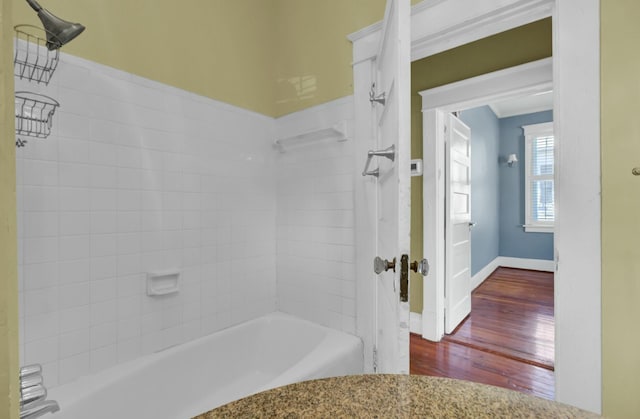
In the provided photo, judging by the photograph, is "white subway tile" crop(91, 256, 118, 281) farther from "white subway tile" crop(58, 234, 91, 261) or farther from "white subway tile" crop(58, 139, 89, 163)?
"white subway tile" crop(58, 139, 89, 163)

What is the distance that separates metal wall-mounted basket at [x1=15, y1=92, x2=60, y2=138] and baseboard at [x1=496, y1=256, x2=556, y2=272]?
5.86 meters

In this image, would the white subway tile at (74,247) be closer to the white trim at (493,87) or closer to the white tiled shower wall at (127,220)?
the white tiled shower wall at (127,220)

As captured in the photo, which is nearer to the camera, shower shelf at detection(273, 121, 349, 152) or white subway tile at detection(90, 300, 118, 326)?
white subway tile at detection(90, 300, 118, 326)

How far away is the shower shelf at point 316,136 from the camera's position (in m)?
1.75

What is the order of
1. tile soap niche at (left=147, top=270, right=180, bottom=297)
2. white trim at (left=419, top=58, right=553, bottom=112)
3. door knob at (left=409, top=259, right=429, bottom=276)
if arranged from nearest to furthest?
door knob at (left=409, top=259, right=429, bottom=276)
tile soap niche at (left=147, top=270, right=180, bottom=297)
white trim at (left=419, top=58, right=553, bottom=112)

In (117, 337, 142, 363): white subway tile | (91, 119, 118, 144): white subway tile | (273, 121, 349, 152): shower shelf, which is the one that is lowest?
(117, 337, 142, 363): white subway tile

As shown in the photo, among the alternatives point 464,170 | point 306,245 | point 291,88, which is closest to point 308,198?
point 306,245

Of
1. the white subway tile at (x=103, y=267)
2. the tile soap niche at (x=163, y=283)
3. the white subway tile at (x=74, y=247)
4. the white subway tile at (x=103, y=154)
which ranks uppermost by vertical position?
the white subway tile at (x=103, y=154)

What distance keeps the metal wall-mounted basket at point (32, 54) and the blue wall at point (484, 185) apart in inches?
139

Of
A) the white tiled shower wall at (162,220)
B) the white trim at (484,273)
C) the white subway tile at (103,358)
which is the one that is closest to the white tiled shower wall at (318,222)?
the white tiled shower wall at (162,220)

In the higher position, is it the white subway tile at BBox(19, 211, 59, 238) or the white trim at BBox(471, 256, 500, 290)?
the white subway tile at BBox(19, 211, 59, 238)

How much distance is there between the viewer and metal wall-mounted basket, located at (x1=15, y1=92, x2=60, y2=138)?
109cm

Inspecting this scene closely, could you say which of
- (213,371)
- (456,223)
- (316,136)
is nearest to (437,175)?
(456,223)

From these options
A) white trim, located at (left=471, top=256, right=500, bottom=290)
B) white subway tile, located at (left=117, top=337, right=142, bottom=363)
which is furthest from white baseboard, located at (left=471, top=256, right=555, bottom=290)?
white subway tile, located at (left=117, top=337, right=142, bottom=363)
